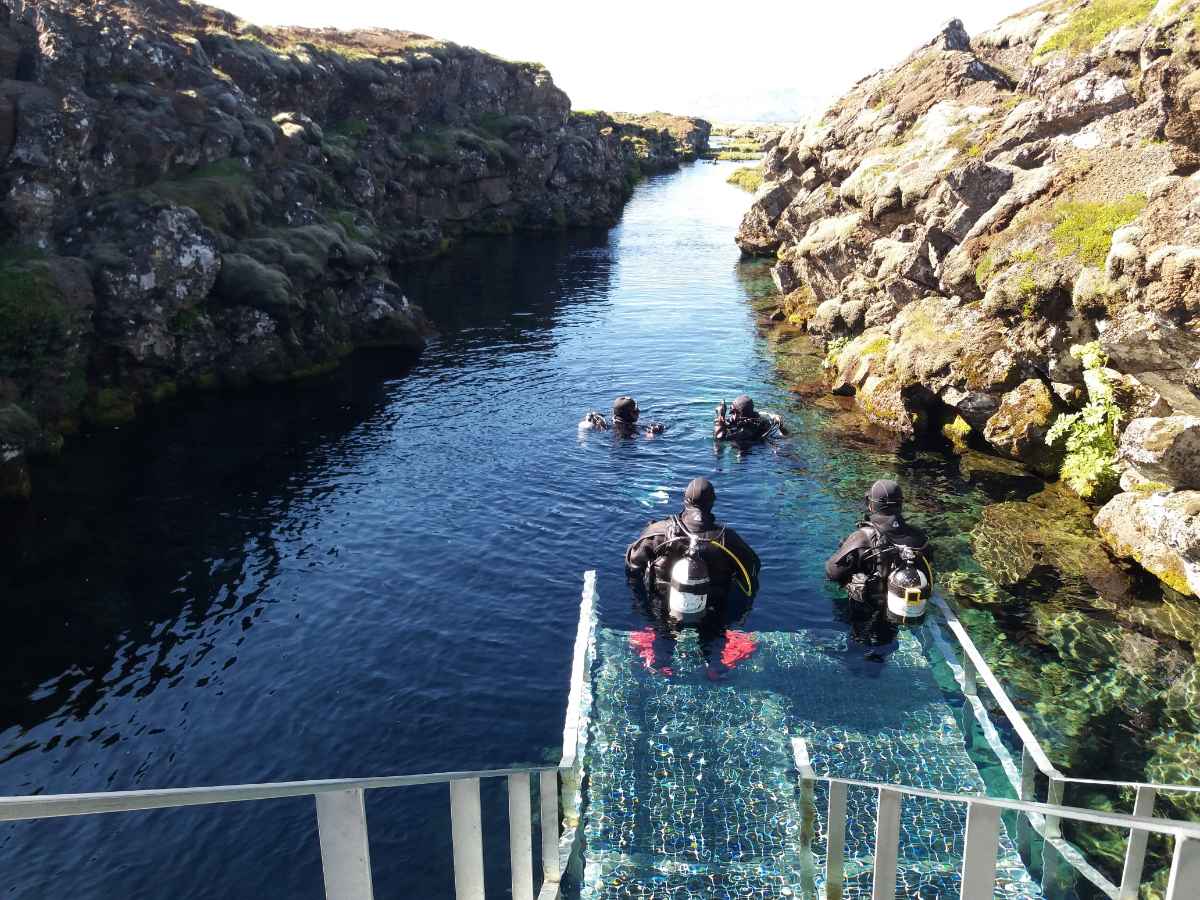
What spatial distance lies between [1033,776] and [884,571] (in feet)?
23.1

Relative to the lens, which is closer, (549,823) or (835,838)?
(835,838)

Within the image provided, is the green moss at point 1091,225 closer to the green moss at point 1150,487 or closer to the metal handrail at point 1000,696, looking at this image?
the green moss at point 1150,487

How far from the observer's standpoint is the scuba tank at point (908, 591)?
18500 millimetres

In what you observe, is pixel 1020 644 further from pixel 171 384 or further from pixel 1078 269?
pixel 171 384

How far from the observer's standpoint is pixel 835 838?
831 centimetres

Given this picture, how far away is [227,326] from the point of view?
4247 cm

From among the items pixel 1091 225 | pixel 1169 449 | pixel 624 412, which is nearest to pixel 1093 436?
pixel 1169 449

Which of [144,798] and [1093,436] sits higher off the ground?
[144,798]

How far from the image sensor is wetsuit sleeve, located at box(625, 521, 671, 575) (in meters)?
20.4

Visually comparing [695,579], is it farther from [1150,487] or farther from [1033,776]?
[1150,487]

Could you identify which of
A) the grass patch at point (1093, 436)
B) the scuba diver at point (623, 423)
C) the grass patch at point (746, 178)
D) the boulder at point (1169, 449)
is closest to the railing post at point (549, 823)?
the boulder at point (1169, 449)

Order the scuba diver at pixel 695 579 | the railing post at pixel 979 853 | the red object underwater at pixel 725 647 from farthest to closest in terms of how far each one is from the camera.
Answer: the scuba diver at pixel 695 579 < the red object underwater at pixel 725 647 < the railing post at pixel 979 853

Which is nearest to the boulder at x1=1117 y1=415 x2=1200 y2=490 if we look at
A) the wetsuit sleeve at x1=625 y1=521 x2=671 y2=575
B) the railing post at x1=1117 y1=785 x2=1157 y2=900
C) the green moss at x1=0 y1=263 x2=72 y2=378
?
the wetsuit sleeve at x1=625 y1=521 x2=671 y2=575

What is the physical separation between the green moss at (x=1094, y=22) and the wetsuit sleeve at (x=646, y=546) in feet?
104
